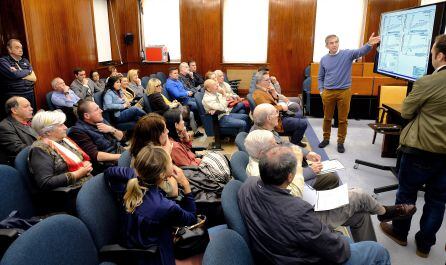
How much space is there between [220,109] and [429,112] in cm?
278

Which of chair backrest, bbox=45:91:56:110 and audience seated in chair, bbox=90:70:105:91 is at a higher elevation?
audience seated in chair, bbox=90:70:105:91

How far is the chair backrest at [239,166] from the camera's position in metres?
2.22

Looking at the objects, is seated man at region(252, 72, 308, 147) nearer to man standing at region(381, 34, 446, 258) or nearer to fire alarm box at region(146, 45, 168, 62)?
man standing at region(381, 34, 446, 258)

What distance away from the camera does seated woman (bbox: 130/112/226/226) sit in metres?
2.27

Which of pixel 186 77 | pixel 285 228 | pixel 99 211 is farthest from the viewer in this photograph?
pixel 186 77

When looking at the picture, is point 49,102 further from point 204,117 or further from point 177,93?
point 204,117

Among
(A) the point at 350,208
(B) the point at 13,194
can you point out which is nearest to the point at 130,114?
(B) the point at 13,194

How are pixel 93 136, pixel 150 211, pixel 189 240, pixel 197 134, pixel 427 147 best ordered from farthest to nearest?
1. pixel 197 134
2. pixel 93 136
3. pixel 427 147
4. pixel 189 240
5. pixel 150 211

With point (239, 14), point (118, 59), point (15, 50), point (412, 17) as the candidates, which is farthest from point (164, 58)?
point (412, 17)

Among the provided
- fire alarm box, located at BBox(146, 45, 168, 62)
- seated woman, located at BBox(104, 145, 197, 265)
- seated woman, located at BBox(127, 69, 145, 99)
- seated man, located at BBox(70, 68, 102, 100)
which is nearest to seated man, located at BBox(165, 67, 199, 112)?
seated woman, located at BBox(127, 69, 145, 99)

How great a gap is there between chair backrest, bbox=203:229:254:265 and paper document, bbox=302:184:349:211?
770 mm

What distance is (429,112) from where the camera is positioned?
2.18 meters

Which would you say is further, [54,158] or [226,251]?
[54,158]

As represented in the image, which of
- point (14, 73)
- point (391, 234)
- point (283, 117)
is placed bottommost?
point (391, 234)
